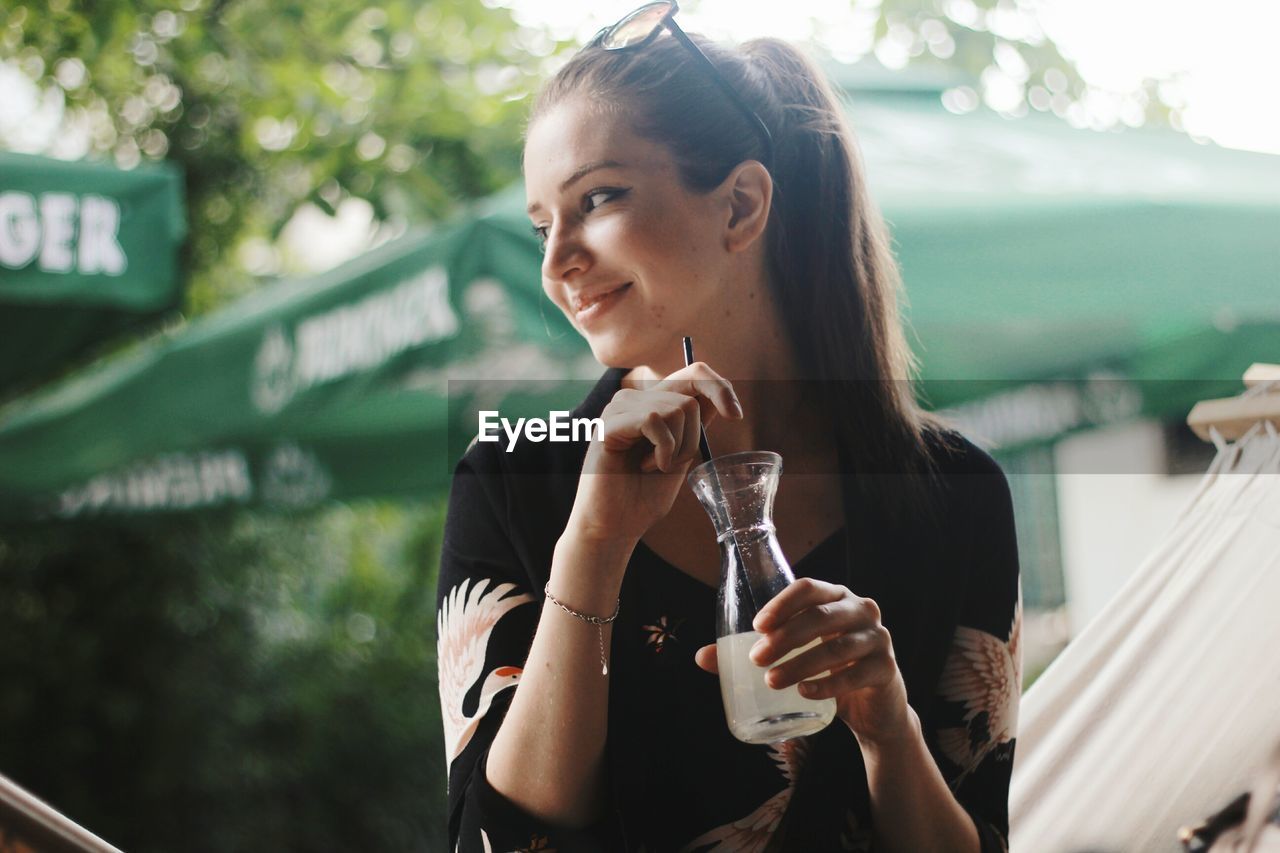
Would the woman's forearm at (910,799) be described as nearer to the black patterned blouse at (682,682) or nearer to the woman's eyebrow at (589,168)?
the black patterned blouse at (682,682)

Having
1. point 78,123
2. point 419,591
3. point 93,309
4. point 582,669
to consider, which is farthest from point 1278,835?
point 78,123

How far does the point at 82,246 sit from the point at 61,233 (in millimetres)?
34

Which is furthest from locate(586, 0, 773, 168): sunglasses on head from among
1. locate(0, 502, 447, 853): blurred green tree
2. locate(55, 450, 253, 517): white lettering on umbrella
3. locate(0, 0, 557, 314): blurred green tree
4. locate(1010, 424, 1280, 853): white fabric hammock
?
locate(0, 502, 447, 853): blurred green tree

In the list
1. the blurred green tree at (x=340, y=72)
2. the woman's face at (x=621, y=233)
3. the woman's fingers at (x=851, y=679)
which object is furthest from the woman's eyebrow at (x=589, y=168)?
the blurred green tree at (x=340, y=72)

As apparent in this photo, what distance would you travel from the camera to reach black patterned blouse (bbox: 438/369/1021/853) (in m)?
0.75

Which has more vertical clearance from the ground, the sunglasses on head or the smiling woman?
the sunglasses on head

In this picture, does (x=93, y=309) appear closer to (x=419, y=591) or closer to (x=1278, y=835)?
(x=419, y=591)

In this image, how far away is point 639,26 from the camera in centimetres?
79

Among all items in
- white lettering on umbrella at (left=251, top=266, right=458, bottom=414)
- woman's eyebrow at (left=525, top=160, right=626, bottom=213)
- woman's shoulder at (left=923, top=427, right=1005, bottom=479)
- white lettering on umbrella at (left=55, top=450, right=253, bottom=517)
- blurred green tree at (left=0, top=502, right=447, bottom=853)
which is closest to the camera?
woman's eyebrow at (left=525, top=160, right=626, bottom=213)

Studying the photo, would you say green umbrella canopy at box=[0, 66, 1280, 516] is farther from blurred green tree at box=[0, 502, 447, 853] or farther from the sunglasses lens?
blurred green tree at box=[0, 502, 447, 853]

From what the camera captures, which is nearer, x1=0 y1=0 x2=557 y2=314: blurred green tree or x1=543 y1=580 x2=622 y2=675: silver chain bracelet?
x1=543 y1=580 x2=622 y2=675: silver chain bracelet

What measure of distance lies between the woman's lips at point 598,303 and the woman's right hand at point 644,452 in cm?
11

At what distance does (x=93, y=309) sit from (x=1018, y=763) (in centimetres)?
153

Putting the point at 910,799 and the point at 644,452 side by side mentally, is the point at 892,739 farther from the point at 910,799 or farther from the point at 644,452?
the point at 644,452
